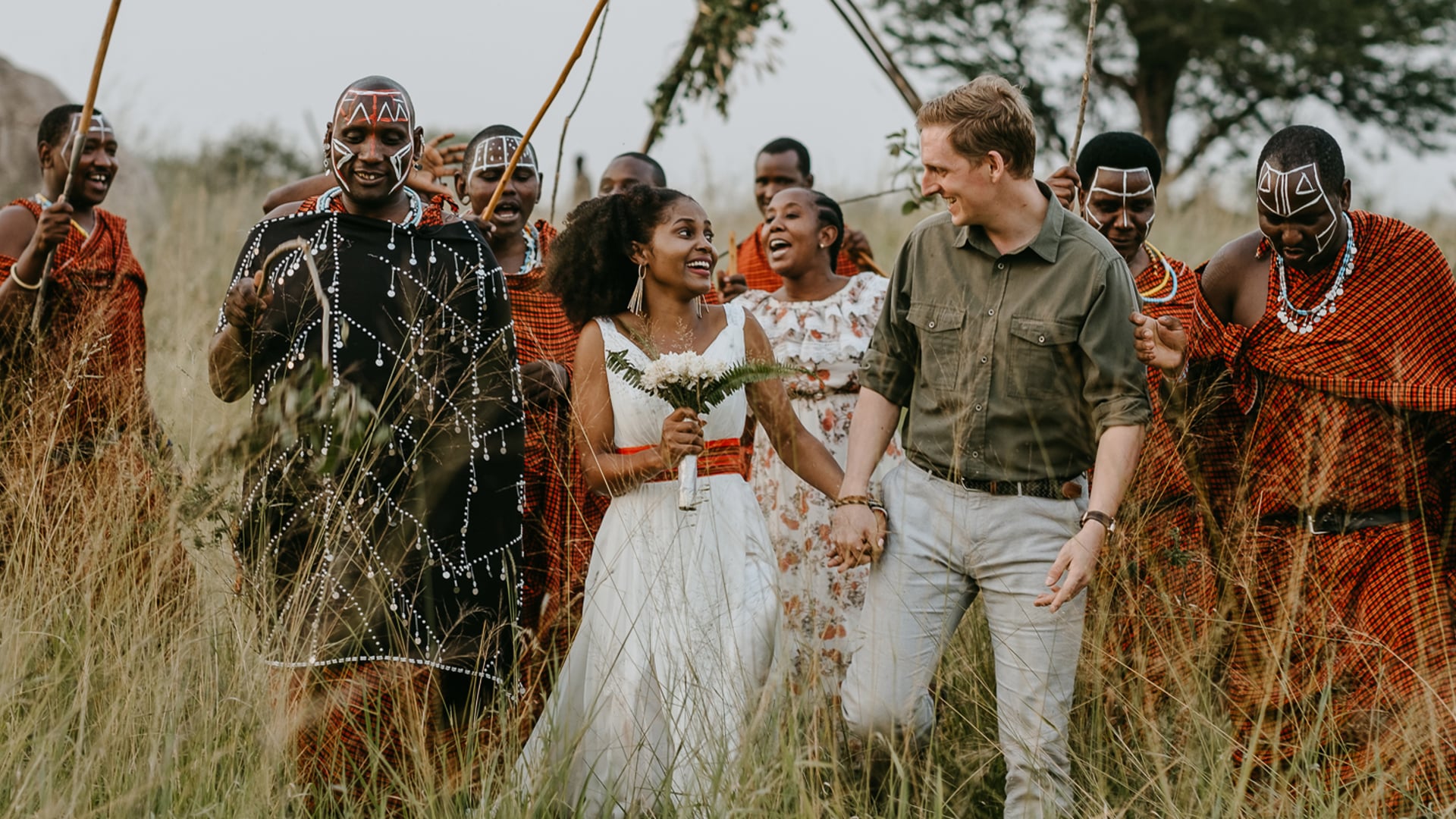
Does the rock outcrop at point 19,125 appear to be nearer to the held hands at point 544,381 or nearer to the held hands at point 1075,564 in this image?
the held hands at point 544,381

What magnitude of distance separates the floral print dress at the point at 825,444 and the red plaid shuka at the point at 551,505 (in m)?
0.77

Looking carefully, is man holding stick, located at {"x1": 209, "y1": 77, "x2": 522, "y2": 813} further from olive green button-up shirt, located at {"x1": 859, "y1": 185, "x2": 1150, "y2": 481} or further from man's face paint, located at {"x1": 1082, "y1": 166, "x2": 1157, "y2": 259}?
man's face paint, located at {"x1": 1082, "y1": 166, "x2": 1157, "y2": 259}

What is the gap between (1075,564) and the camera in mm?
3684

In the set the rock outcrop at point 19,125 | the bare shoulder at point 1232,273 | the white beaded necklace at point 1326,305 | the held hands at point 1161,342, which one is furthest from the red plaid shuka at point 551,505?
the rock outcrop at point 19,125

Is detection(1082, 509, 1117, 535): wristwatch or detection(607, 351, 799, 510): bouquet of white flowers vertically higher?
detection(607, 351, 799, 510): bouquet of white flowers

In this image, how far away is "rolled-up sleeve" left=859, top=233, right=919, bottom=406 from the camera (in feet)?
14.1

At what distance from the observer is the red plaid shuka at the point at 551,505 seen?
197 inches

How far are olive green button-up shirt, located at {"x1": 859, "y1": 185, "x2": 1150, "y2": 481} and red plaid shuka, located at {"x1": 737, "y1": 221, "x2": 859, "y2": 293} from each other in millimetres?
2632

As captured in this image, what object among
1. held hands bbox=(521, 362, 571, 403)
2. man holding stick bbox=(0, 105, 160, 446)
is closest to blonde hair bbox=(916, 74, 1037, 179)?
held hands bbox=(521, 362, 571, 403)

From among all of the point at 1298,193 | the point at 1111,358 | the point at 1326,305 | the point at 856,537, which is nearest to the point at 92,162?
the point at 856,537

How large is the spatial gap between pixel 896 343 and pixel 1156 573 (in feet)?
3.38

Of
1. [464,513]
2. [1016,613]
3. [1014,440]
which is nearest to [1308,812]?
[1016,613]

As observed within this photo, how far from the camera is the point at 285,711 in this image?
3.75m

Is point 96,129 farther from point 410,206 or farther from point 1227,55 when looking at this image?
point 1227,55
